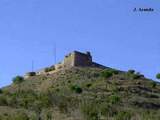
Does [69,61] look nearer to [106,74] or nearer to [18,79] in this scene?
[18,79]

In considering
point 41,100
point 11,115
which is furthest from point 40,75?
point 11,115

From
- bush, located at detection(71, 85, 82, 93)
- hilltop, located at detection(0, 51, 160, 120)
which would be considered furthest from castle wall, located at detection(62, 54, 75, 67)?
bush, located at detection(71, 85, 82, 93)

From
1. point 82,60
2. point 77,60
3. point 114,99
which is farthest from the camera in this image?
point 82,60

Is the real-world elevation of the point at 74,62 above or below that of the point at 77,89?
above

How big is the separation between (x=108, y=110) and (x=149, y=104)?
11297 millimetres

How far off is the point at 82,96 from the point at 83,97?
1.32 meters

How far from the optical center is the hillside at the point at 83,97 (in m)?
65.4

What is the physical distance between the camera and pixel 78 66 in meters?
96.3

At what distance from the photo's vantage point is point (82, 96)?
7944 centimetres

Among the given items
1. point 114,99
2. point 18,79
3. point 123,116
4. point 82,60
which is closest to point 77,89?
point 114,99

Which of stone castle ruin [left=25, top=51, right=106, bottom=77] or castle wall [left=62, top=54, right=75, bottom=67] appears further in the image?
castle wall [left=62, top=54, right=75, bottom=67]

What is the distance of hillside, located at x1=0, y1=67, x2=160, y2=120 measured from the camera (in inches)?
2576

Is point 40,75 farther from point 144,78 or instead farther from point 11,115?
point 11,115

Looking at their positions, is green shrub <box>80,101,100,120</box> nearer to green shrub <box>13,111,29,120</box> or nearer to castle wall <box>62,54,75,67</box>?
green shrub <box>13,111,29,120</box>
